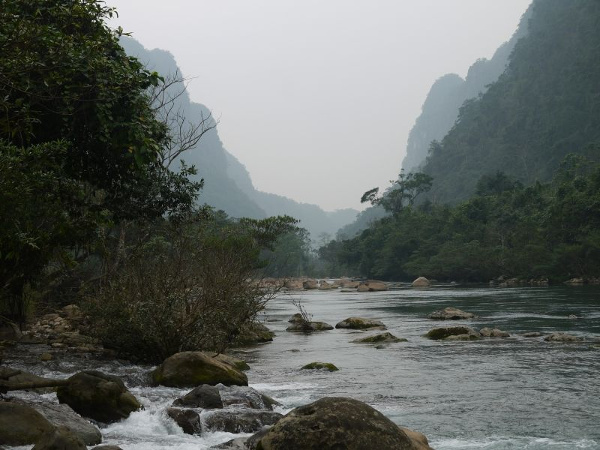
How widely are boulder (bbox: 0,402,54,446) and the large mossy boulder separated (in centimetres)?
423

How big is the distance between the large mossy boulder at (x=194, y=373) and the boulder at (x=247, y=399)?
949 millimetres

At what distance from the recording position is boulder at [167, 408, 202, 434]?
8.90 meters

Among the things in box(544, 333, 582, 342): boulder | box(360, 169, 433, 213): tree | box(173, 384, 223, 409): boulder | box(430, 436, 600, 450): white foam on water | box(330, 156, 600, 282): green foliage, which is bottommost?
box(430, 436, 600, 450): white foam on water

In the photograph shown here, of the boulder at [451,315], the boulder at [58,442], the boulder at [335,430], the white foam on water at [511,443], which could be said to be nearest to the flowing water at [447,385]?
the white foam on water at [511,443]

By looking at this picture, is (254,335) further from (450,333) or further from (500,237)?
(500,237)

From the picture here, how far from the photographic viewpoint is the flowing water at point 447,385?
8.84 metres

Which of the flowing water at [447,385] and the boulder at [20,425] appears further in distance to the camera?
the flowing water at [447,385]

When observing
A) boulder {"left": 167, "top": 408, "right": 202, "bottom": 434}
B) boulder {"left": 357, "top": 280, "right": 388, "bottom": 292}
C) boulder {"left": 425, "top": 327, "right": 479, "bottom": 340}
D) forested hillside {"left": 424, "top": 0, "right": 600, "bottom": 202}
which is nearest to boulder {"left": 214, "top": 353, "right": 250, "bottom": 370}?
boulder {"left": 167, "top": 408, "right": 202, "bottom": 434}

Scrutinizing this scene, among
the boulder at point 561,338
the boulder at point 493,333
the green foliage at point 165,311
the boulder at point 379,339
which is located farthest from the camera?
the boulder at point 379,339

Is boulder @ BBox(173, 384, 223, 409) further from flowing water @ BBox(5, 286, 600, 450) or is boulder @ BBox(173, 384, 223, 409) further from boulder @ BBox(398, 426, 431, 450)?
boulder @ BBox(398, 426, 431, 450)

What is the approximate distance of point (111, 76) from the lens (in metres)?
9.56

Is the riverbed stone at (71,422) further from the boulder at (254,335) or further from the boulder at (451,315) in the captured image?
the boulder at (451,315)

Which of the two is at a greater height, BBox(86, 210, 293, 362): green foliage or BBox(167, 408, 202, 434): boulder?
BBox(86, 210, 293, 362): green foliage

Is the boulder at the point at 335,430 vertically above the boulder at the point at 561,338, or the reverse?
the boulder at the point at 335,430
